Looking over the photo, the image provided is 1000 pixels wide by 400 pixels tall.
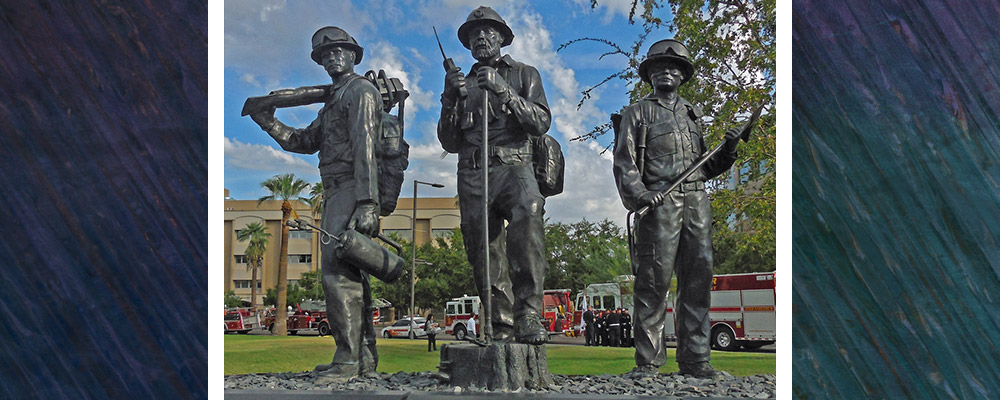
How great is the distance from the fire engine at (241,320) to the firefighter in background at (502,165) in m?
16.9

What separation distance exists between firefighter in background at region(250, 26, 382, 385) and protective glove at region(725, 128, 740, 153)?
2.04 m

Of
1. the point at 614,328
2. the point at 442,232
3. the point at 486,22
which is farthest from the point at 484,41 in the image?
the point at 442,232

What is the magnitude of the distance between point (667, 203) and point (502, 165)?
3.14 ft

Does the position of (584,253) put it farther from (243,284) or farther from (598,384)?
(243,284)

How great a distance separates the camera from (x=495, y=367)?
4.21 meters

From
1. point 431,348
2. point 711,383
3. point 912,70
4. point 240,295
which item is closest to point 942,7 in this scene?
point 912,70

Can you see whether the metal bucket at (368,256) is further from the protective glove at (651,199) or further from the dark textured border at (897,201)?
the dark textured border at (897,201)

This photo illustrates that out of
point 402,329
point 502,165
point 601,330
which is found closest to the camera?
point 502,165

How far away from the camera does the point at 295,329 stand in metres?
20.2

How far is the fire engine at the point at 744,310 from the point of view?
14.3 meters

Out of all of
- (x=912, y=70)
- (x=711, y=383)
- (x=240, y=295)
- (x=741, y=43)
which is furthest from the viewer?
(x=240, y=295)

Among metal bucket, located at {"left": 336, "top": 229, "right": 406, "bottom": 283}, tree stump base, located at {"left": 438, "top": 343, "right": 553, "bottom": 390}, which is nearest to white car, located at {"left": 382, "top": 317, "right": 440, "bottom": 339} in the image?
metal bucket, located at {"left": 336, "top": 229, "right": 406, "bottom": 283}
